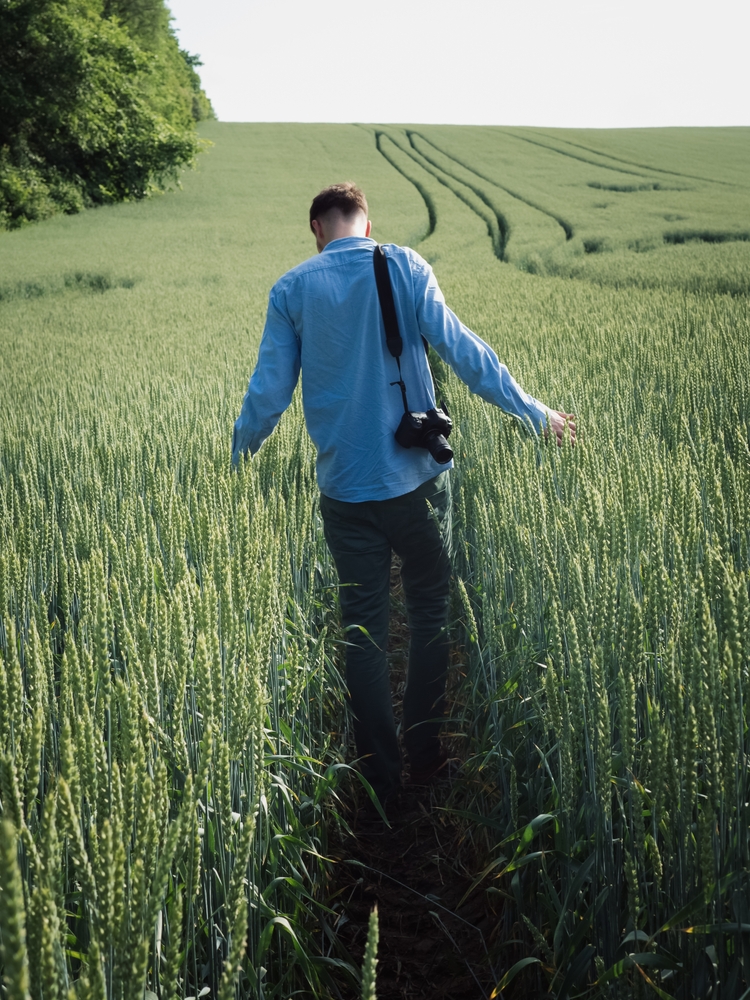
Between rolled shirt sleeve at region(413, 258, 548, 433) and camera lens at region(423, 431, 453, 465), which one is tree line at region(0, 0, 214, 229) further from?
camera lens at region(423, 431, 453, 465)

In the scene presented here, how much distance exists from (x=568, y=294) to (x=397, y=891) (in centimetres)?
772

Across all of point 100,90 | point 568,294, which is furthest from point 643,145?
point 568,294

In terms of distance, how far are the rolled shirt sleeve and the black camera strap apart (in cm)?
9

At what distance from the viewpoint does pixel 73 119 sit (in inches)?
837

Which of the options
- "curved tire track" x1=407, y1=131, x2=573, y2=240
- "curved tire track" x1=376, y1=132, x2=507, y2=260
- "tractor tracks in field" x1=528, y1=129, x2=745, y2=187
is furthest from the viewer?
"tractor tracks in field" x1=528, y1=129, x2=745, y2=187

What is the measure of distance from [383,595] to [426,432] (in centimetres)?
50

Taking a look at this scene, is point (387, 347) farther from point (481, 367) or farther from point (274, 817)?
point (274, 817)

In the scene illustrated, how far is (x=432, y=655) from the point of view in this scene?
7.65 feet

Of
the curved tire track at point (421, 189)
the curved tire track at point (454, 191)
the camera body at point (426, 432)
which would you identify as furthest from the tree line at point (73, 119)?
the camera body at point (426, 432)

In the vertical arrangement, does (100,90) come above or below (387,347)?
above

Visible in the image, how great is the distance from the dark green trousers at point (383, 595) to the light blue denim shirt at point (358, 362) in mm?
81

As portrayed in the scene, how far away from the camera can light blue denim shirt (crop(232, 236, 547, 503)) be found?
2.10m

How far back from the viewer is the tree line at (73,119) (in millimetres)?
20438

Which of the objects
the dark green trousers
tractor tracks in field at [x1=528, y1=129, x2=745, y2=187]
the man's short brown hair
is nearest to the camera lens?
the dark green trousers
